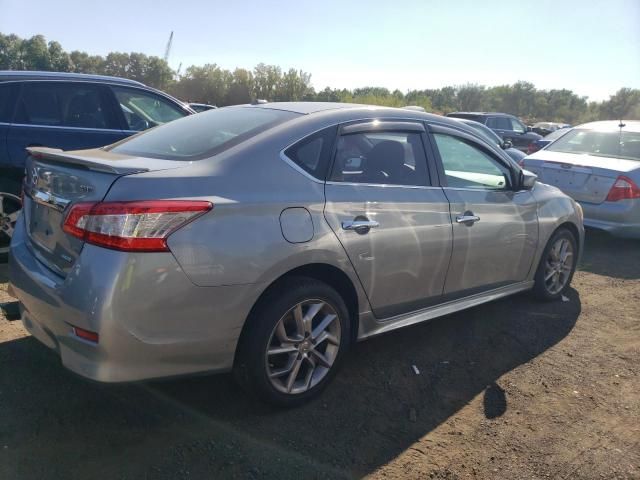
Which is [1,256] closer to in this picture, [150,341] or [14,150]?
[14,150]

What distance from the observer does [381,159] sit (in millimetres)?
3443

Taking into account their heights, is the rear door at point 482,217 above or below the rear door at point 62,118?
below

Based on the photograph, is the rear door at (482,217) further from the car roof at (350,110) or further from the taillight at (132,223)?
the taillight at (132,223)

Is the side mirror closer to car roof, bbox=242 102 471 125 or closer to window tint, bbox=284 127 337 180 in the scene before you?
car roof, bbox=242 102 471 125

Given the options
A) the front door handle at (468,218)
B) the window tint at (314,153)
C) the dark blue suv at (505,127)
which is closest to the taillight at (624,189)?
the front door handle at (468,218)

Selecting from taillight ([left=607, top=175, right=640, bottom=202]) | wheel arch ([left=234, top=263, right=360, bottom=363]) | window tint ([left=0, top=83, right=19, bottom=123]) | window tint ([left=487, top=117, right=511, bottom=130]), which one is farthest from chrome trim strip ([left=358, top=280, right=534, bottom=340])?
window tint ([left=487, top=117, right=511, bottom=130])

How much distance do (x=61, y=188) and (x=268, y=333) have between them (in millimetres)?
Result: 1261

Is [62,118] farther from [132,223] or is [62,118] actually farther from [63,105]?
[132,223]

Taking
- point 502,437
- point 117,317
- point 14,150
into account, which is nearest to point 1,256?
point 14,150

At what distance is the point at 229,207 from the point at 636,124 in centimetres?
750

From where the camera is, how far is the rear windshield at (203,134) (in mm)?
2952

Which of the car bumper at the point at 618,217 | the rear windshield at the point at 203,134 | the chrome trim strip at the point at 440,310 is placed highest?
the rear windshield at the point at 203,134

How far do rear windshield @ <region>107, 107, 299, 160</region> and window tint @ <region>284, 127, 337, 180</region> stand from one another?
8.8 inches

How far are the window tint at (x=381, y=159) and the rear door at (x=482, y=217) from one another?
0.21 meters
